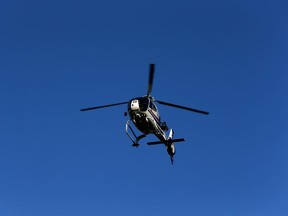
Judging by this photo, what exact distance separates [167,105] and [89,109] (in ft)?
24.7

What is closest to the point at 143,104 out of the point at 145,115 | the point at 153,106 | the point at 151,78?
the point at 145,115

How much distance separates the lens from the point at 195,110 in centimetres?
4459

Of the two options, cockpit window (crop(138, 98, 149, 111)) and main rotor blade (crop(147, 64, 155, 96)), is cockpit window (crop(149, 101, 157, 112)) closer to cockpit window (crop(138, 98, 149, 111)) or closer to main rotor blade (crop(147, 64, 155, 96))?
cockpit window (crop(138, 98, 149, 111))

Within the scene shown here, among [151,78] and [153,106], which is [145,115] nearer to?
[153,106]

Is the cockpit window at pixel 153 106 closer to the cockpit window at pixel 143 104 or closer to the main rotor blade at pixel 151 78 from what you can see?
the cockpit window at pixel 143 104

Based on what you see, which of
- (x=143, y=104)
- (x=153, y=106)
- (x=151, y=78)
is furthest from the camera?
(x=153, y=106)

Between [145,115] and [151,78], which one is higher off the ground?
[151,78]

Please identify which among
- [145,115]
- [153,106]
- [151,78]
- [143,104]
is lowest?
[145,115]

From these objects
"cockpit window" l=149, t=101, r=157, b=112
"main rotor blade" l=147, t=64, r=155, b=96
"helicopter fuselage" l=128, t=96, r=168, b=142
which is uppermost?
"main rotor blade" l=147, t=64, r=155, b=96

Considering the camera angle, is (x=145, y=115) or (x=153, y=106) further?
(x=153, y=106)

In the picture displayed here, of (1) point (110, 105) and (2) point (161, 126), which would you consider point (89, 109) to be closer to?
(1) point (110, 105)

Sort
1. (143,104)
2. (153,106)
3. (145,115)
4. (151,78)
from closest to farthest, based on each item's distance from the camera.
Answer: (151,78) → (143,104) → (145,115) → (153,106)

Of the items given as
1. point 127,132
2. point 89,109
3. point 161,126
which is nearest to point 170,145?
point 161,126

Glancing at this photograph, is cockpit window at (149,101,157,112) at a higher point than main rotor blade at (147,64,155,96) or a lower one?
lower
